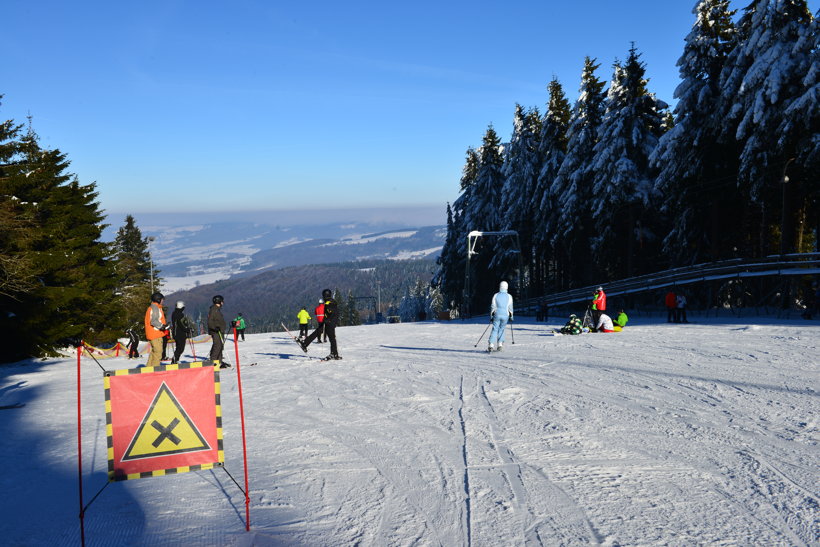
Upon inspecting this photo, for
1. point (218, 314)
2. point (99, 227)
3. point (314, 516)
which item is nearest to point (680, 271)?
point (218, 314)

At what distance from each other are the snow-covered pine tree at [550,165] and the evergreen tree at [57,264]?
26511 millimetres

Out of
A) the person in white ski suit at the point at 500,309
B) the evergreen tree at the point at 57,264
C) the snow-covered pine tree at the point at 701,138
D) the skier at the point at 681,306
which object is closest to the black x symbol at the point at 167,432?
the person in white ski suit at the point at 500,309

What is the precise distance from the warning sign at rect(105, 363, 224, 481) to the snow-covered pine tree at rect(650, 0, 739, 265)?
24.5 m

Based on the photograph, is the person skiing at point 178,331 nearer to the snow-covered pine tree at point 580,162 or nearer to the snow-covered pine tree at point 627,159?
the snow-covered pine tree at point 627,159

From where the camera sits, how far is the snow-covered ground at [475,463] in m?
4.62

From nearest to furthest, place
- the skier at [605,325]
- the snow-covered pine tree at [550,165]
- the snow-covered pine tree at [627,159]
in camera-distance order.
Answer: the skier at [605,325]
the snow-covered pine tree at [627,159]
the snow-covered pine tree at [550,165]

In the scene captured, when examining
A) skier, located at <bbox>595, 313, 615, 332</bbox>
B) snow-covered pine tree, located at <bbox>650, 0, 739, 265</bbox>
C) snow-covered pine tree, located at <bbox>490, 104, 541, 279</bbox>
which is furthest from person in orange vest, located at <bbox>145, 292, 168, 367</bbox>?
snow-covered pine tree, located at <bbox>490, 104, 541, 279</bbox>

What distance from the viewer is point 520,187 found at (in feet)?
136

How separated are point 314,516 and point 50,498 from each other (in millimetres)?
2963

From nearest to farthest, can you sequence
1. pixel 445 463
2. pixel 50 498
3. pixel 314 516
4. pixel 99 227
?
1. pixel 314 516
2. pixel 50 498
3. pixel 445 463
4. pixel 99 227

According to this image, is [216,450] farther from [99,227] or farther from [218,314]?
[99,227]

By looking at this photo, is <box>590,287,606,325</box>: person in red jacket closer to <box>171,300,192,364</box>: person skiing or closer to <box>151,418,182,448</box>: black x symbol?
<box>171,300,192,364</box>: person skiing

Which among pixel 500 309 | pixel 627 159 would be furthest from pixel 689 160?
pixel 500 309

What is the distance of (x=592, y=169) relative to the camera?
29938 millimetres
